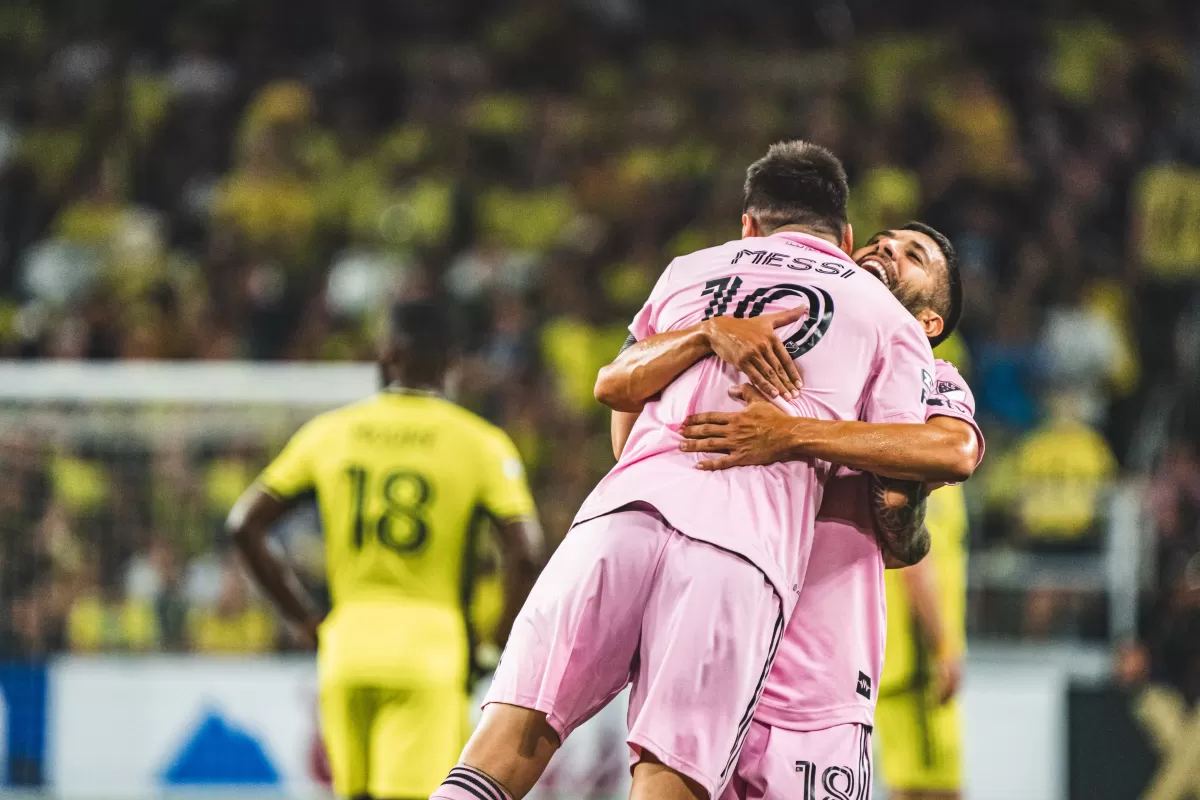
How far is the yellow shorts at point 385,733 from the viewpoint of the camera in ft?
17.7

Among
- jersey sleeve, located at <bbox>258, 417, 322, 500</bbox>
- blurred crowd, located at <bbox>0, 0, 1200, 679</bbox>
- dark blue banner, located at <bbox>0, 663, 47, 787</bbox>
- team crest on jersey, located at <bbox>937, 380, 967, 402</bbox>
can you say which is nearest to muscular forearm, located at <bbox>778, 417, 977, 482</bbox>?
team crest on jersey, located at <bbox>937, 380, 967, 402</bbox>

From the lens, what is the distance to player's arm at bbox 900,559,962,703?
21.6ft

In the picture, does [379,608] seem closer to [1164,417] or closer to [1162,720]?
[1162,720]

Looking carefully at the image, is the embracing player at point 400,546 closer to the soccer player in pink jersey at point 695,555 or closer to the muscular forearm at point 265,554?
the muscular forearm at point 265,554

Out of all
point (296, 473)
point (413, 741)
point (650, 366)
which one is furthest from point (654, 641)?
point (296, 473)

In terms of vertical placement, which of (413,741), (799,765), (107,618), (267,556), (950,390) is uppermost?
(950,390)

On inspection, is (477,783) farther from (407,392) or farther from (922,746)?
(922,746)

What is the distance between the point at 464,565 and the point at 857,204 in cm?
777

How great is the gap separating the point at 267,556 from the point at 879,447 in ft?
9.21

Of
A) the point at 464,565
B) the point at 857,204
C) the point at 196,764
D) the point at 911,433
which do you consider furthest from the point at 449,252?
the point at 911,433

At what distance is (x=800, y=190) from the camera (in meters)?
4.06

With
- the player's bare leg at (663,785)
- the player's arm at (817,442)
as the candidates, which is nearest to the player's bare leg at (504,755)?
the player's bare leg at (663,785)

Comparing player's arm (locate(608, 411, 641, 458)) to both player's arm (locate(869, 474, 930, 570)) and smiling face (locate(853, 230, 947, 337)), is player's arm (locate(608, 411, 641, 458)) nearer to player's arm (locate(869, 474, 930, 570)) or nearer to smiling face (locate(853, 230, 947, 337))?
player's arm (locate(869, 474, 930, 570))

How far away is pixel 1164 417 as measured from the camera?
1177 centimetres
